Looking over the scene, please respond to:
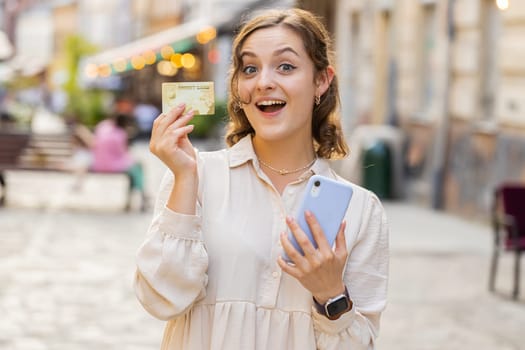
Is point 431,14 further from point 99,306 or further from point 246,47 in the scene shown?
point 246,47

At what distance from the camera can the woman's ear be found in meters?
3.28

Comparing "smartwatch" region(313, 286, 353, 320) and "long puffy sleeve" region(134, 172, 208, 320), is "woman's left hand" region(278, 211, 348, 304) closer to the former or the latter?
"smartwatch" region(313, 286, 353, 320)

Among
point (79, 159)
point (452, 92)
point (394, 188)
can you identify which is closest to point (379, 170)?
point (394, 188)

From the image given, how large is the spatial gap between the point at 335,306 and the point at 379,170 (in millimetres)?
16775

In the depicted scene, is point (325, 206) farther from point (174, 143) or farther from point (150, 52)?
point (150, 52)

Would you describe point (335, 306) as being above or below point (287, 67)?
below

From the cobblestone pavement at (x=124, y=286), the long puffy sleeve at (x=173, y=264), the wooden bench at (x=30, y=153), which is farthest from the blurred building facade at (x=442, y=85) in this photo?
the long puffy sleeve at (x=173, y=264)

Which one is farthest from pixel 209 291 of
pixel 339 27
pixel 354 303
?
pixel 339 27

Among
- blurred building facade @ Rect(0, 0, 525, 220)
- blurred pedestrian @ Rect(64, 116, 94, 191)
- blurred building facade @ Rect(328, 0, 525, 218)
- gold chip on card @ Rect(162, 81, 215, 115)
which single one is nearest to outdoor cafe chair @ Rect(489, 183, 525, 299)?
blurred building facade @ Rect(0, 0, 525, 220)

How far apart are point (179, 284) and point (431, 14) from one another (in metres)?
17.4

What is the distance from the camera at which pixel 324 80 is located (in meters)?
3.29

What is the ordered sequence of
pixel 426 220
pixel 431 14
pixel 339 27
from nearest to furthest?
pixel 426 220
pixel 431 14
pixel 339 27

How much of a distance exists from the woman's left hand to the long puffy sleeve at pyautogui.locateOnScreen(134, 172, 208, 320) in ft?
0.75

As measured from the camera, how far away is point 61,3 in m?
73.5
